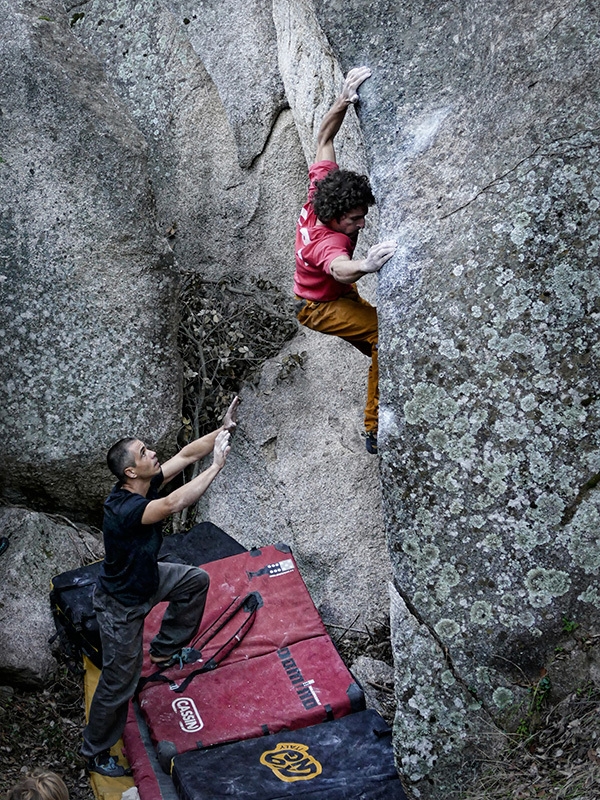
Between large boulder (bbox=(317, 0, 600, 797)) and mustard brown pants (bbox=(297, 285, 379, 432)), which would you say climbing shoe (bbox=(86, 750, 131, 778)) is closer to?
large boulder (bbox=(317, 0, 600, 797))

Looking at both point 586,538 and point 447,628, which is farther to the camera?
point 447,628

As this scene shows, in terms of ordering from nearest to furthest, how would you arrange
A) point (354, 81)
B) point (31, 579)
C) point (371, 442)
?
1. point (354, 81)
2. point (371, 442)
3. point (31, 579)

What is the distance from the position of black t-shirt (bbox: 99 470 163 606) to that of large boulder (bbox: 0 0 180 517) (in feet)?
6.62

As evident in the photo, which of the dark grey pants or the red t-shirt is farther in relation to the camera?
the dark grey pants

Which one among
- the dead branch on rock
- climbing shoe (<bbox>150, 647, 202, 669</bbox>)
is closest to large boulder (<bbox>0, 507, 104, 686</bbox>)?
the dead branch on rock

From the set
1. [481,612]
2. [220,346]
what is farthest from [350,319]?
[220,346]

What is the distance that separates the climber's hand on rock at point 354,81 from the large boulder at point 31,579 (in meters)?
4.12

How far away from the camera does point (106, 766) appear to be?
5.46m

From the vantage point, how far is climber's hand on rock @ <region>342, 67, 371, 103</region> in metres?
5.07

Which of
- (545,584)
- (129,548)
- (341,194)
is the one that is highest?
(341,194)

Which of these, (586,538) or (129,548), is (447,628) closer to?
(586,538)

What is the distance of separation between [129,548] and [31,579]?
2028 mm

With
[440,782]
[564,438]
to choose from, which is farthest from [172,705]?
[564,438]

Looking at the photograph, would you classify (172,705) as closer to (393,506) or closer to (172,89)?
(393,506)
